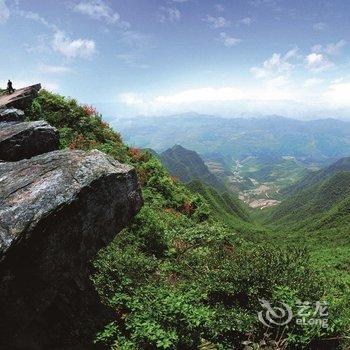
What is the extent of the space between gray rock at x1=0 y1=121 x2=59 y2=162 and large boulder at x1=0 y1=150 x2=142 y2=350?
4.74 ft

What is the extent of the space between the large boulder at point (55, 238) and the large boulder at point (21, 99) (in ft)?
46.4

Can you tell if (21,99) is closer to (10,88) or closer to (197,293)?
(10,88)

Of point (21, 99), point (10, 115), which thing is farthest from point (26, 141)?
point (21, 99)

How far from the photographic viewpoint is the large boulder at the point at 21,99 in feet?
82.1

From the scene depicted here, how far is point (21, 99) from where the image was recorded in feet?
87.8

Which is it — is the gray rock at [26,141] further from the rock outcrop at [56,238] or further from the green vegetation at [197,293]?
the green vegetation at [197,293]

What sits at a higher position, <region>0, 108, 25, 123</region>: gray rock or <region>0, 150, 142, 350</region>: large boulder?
<region>0, 108, 25, 123</region>: gray rock

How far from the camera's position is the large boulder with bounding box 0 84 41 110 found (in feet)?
82.1

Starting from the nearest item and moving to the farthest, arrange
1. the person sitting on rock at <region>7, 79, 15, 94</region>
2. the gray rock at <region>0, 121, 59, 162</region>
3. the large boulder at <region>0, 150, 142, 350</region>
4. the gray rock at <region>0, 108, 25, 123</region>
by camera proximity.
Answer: the large boulder at <region>0, 150, 142, 350</region>
the gray rock at <region>0, 121, 59, 162</region>
the gray rock at <region>0, 108, 25, 123</region>
the person sitting on rock at <region>7, 79, 15, 94</region>

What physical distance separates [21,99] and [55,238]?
20232mm

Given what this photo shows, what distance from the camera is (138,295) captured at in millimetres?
11945

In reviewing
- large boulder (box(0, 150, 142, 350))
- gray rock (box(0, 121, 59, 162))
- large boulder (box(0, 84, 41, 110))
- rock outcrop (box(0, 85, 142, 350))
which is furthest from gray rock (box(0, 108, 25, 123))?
large boulder (box(0, 150, 142, 350))

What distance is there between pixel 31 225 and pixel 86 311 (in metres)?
4.32

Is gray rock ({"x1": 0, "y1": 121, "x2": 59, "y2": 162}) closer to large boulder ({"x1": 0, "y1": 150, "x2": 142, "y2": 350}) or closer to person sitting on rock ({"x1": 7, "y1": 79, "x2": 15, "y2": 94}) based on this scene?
large boulder ({"x1": 0, "y1": 150, "x2": 142, "y2": 350})
